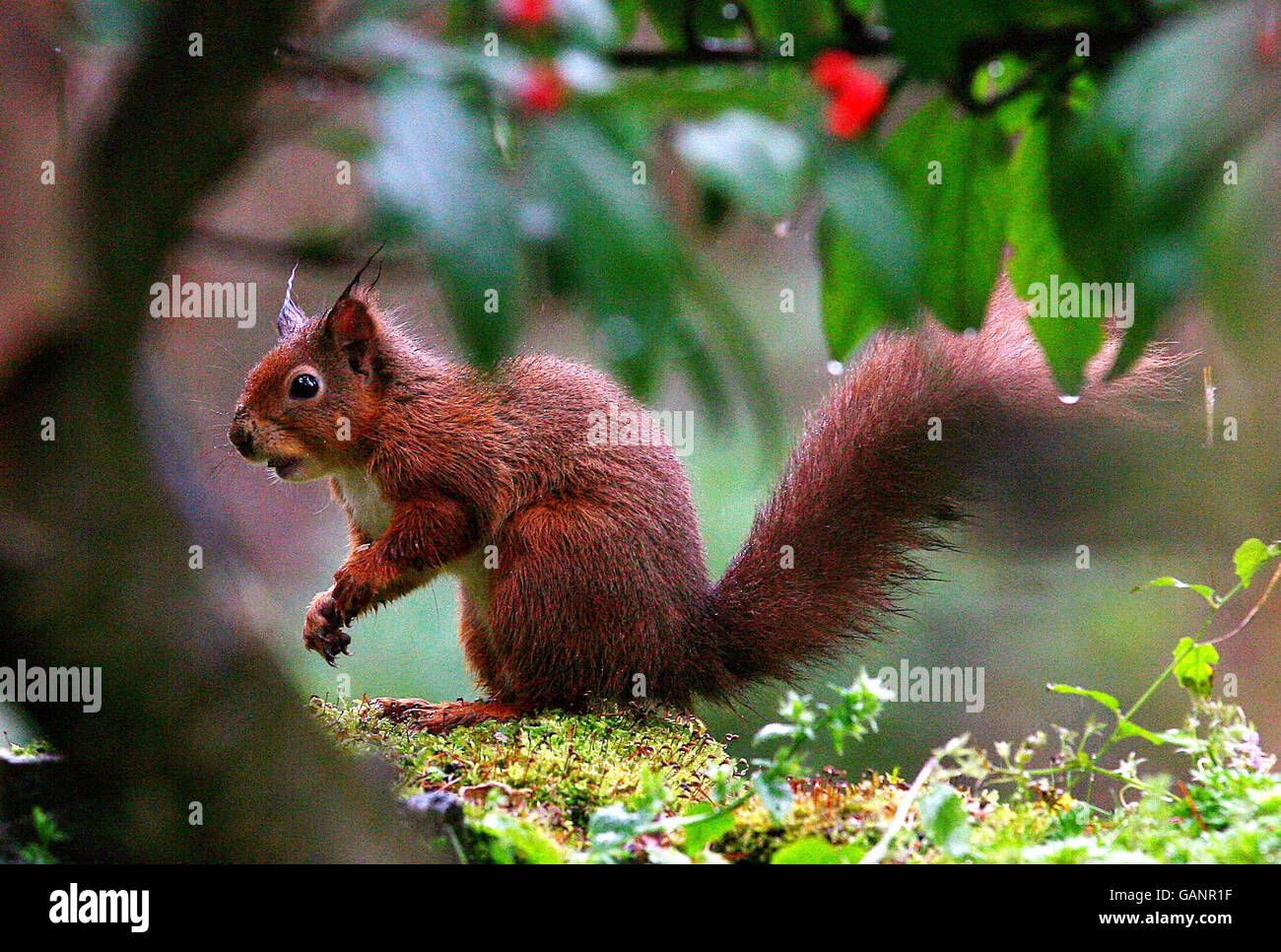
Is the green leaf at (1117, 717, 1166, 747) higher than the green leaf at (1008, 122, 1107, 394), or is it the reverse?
the green leaf at (1008, 122, 1107, 394)

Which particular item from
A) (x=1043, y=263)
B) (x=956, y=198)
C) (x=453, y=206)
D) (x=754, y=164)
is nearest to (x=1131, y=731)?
(x=1043, y=263)

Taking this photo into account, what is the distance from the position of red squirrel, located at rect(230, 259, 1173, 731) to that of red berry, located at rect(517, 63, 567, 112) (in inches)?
65.9

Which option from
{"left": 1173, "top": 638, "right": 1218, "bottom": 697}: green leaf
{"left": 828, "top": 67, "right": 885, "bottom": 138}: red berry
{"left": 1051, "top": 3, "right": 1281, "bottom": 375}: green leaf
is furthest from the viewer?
{"left": 1173, "top": 638, "right": 1218, "bottom": 697}: green leaf

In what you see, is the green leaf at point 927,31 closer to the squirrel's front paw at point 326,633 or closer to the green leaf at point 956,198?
the green leaf at point 956,198

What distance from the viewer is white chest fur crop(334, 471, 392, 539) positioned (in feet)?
8.33

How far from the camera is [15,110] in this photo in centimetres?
107

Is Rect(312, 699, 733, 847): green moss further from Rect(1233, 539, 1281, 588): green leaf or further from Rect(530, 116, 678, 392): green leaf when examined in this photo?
Rect(530, 116, 678, 392): green leaf

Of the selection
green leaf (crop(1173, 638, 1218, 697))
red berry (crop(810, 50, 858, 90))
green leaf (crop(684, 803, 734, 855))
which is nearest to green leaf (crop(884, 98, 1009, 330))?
red berry (crop(810, 50, 858, 90))

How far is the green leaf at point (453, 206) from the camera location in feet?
1.84

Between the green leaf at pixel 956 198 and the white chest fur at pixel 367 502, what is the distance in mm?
1636

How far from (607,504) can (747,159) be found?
1779 mm

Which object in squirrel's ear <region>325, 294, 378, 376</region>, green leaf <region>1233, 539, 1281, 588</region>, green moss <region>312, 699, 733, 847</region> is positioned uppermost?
squirrel's ear <region>325, 294, 378, 376</region>
